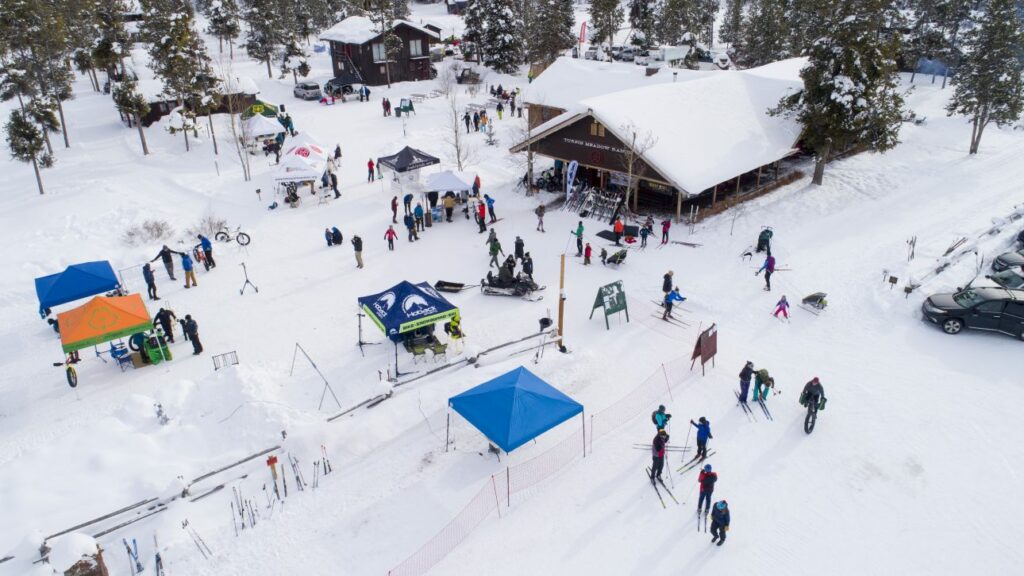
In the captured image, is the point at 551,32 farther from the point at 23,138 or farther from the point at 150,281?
the point at 150,281

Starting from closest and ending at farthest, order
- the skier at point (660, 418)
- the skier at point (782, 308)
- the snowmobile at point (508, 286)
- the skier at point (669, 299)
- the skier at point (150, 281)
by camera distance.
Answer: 1. the skier at point (660, 418)
2. the skier at point (782, 308)
3. the skier at point (669, 299)
4. the snowmobile at point (508, 286)
5. the skier at point (150, 281)

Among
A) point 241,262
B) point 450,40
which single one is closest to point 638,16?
point 450,40

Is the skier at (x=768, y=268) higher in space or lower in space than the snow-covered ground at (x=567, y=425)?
higher

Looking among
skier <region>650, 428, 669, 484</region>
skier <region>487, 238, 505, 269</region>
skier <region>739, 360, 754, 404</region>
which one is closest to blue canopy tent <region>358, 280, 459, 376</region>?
skier <region>487, 238, 505, 269</region>

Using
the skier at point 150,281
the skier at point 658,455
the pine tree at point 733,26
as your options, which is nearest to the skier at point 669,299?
the skier at point 658,455

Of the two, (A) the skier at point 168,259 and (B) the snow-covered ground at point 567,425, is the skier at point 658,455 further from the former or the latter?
(A) the skier at point 168,259

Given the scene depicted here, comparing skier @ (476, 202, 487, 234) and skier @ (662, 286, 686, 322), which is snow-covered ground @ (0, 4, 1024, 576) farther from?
skier @ (476, 202, 487, 234)
